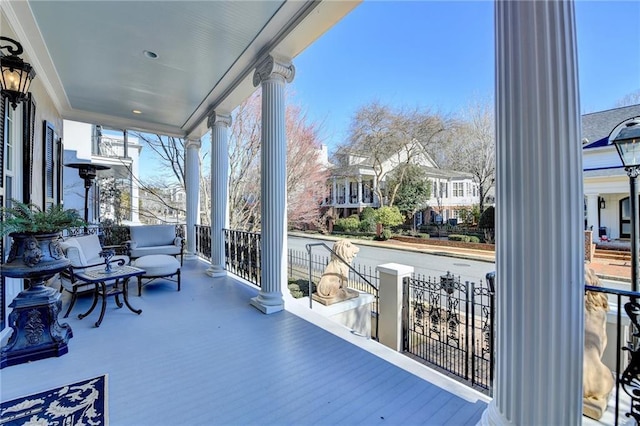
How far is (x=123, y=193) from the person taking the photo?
33.6ft

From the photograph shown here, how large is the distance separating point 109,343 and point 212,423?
1673mm

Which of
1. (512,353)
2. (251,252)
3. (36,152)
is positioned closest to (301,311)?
(251,252)

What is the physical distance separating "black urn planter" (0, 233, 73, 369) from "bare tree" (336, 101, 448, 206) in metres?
16.6

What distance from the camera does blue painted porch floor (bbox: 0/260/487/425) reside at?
181 cm

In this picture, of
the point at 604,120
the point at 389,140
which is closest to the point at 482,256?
the point at 604,120

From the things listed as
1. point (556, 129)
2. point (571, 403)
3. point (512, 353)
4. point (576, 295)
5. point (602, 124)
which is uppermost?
point (602, 124)

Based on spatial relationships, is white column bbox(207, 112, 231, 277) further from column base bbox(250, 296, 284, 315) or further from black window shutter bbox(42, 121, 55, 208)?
black window shutter bbox(42, 121, 55, 208)

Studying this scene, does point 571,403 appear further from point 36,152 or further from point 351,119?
point 351,119

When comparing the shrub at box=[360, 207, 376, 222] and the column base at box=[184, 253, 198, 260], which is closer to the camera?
the column base at box=[184, 253, 198, 260]

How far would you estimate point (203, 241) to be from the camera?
711cm

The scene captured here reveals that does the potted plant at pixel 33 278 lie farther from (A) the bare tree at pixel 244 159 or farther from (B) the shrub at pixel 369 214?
(B) the shrub at pixel 369 214

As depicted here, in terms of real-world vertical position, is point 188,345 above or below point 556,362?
below

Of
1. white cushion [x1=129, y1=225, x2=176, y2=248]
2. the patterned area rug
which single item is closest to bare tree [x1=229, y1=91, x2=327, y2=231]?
white cushion [x1=129, y1=225, x2=176, y2=248]

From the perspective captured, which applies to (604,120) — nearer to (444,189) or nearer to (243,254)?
(243,254)
